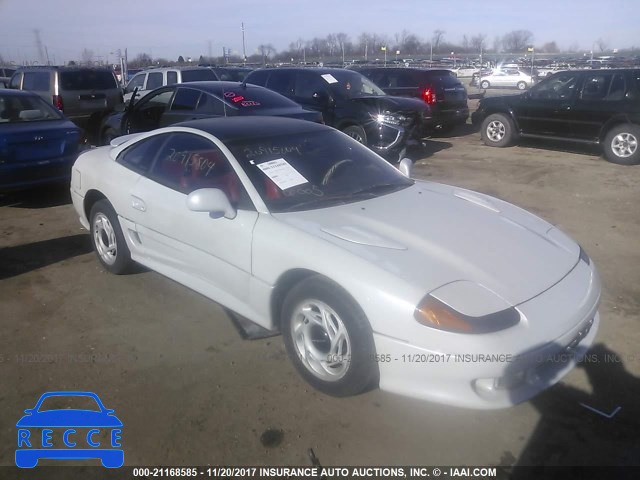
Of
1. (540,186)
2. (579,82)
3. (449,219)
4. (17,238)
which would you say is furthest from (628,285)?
(579,82)

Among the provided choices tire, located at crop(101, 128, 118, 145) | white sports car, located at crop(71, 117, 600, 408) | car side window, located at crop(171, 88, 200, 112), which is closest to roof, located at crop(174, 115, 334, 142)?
white sports car, located at crop(71, 117, 600, 408)

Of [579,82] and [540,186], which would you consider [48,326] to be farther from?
[579,82]

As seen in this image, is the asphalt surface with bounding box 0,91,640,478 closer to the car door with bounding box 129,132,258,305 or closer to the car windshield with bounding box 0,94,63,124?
the car door with bounding box 129,132,258,305

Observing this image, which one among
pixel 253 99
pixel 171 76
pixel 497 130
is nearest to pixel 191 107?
pixel 253 99

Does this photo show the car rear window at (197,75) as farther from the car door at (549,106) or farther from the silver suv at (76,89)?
the car door at (549,106)

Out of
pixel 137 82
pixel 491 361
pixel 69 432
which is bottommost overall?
pixel 69 432

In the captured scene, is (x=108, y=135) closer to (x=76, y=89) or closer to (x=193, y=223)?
(x=76, y=89)

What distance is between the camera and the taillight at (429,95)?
12156 mm

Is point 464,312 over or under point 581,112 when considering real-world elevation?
under

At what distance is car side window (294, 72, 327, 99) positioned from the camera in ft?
32.8

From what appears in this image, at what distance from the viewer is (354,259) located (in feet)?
9.09

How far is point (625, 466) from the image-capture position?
2.49m

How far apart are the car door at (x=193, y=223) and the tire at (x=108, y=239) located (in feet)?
1.05

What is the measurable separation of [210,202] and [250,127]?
97 cm
